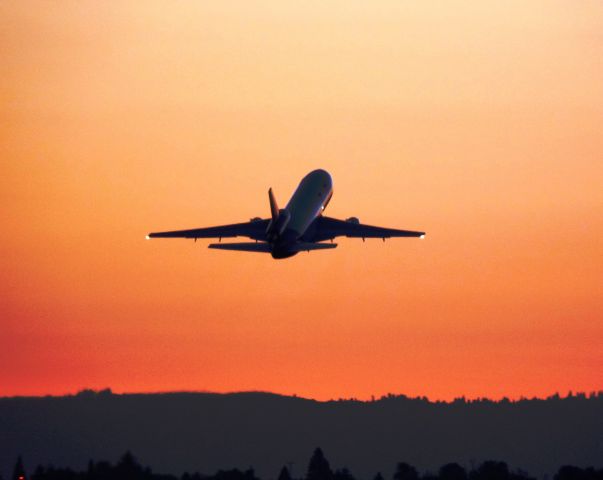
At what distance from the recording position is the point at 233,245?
195 meters

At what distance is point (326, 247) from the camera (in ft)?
636

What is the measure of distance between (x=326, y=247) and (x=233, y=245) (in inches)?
353
